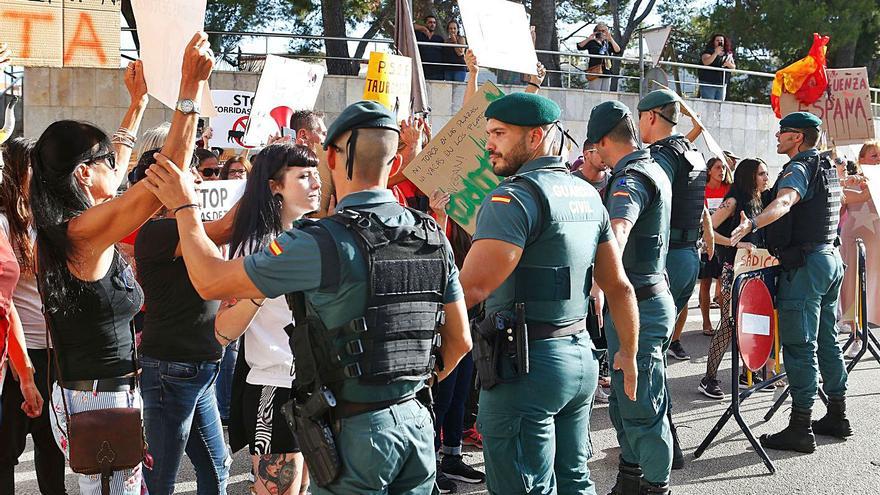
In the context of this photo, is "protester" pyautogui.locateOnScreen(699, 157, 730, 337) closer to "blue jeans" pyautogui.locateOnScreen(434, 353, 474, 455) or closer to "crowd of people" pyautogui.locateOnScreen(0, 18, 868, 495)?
"crowd of people" pyautogui.locateOnScreen(0, 18, 868, 495)

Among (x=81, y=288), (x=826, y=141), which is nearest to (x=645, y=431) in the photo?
(x=81, y=288)

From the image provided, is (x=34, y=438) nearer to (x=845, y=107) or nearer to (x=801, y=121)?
(x=801, y=121)

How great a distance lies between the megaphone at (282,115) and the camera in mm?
7824

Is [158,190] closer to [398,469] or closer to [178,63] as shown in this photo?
[178,63]

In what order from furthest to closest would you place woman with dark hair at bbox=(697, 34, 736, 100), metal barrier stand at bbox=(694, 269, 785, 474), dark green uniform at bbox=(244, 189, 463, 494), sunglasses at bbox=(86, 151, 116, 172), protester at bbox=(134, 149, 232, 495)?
woman with dark hair at bbox=(697, 34, 736, 100), metal barrier stand at bbox=(694, 269, 785, 474), protester at bbox=(134, 149, 232, 495), sunglasses at bbox=(86, 151, 116, 172), dark green uniform at bbox=(244, 189, 463, 494)

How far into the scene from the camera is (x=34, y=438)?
14.7 feet

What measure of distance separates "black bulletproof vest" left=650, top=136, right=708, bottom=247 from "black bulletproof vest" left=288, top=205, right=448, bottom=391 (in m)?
2.91

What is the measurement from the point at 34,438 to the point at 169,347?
3.48 feet

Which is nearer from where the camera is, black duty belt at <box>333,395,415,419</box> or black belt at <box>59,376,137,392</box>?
black duty belt at <box>333,395,415,419</box>

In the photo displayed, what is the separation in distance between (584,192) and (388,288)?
1.29m

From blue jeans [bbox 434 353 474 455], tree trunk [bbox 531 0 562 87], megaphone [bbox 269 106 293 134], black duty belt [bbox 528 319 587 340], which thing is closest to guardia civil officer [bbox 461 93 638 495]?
black duty belt [bbox 528 319 587 340]

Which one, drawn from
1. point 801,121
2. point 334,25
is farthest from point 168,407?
point 334,25

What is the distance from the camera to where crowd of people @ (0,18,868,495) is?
283cm

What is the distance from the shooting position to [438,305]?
3.00 meters
